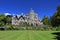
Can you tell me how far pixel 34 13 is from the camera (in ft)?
449

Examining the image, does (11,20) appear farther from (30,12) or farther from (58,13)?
(58,13)

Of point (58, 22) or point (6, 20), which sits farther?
point (6, 20)

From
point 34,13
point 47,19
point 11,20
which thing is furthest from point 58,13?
point 34,13

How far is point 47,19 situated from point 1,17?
2956cm

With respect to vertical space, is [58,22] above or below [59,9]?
below

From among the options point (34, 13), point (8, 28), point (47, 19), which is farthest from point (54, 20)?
point (34, 13)

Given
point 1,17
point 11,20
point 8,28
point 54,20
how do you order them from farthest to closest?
point 11,20, point 1,17, point 8,28, point 54,20

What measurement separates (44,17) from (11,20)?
22450mm

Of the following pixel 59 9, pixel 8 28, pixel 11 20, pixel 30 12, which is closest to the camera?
pixel 59 9

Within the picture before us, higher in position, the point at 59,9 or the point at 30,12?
the point at 30,12

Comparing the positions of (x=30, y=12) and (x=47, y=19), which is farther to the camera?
(x=30, y=12)

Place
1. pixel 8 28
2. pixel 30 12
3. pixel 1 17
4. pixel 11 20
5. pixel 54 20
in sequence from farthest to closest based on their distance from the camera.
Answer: pixel 30 12 < pixel 11 20 < pixel 1 17 < pixel 8 28 < pixel 54 20

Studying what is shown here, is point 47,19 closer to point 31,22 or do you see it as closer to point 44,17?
point 44,17

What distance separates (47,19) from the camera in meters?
115
